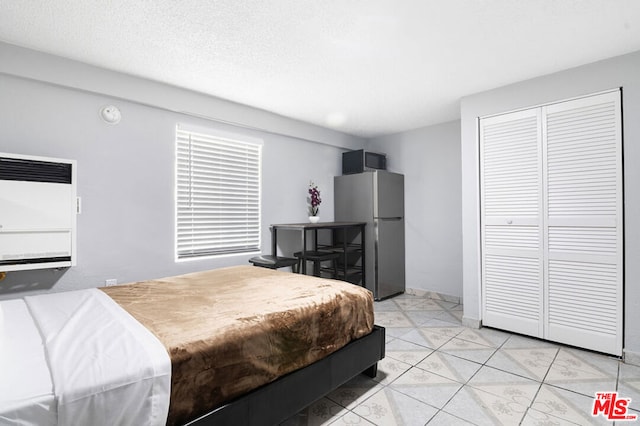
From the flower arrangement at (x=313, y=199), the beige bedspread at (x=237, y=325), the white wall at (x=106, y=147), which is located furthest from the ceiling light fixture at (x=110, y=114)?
the flower arrangement at (x=313, y=199)

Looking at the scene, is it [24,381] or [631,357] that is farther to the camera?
[631,357]

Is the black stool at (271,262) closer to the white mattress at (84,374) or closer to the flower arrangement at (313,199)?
the flower arrangement at (313,199)

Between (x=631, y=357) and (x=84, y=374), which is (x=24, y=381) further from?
(x=631, y=357)

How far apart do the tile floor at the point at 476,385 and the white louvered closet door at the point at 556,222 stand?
0.26 metres

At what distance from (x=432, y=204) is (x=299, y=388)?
11.8ft

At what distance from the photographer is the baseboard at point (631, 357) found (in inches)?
99.3

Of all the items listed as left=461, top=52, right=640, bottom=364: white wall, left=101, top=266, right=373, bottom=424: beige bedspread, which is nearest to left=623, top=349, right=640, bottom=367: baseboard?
left=461, top=52, right=640, bottom=364: white wall

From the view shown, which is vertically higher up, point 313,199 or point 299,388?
point 313,199

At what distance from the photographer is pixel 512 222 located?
3.18 meters

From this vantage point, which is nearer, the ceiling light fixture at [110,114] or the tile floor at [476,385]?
the tile floor at [476,385]

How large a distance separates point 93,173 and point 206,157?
1.11 meters

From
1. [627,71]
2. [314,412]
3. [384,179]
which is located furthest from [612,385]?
[384,179]

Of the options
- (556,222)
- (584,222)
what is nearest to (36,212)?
(556,222)

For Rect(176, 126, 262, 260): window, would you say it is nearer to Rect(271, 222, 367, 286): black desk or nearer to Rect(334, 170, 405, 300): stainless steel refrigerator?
Rect(271, 222, 367, 286): black desk
